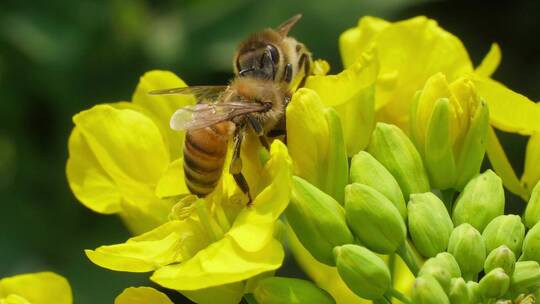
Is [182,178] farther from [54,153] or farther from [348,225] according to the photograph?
[54,153]

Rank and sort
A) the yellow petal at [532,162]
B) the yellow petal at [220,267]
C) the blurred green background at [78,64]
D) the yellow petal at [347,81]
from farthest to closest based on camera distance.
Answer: the blurred green background at [78,64] → the yellow petal at [532,162] → the yellow petal at [347,81] → the yellow petal at [220,267]

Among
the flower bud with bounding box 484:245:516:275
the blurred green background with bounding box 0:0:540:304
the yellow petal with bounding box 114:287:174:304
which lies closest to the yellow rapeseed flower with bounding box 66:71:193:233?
the yellow petal with bounding box 114:287:174:304

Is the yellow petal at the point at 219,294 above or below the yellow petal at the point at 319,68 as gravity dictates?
below

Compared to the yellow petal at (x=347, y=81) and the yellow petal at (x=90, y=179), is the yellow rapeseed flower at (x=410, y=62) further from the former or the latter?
the yellow petal at (x=90, y=179)

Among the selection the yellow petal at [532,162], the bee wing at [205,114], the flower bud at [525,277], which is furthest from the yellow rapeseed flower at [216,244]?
the yellow petal at [532,162]

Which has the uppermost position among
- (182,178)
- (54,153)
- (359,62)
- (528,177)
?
(359,62)

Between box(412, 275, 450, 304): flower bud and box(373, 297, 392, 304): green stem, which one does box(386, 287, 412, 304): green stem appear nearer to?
box(373, 297, 392, 304): green stem

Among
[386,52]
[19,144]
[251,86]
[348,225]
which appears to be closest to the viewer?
[348,225]

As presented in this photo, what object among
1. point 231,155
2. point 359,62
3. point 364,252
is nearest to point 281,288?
point 364,252
